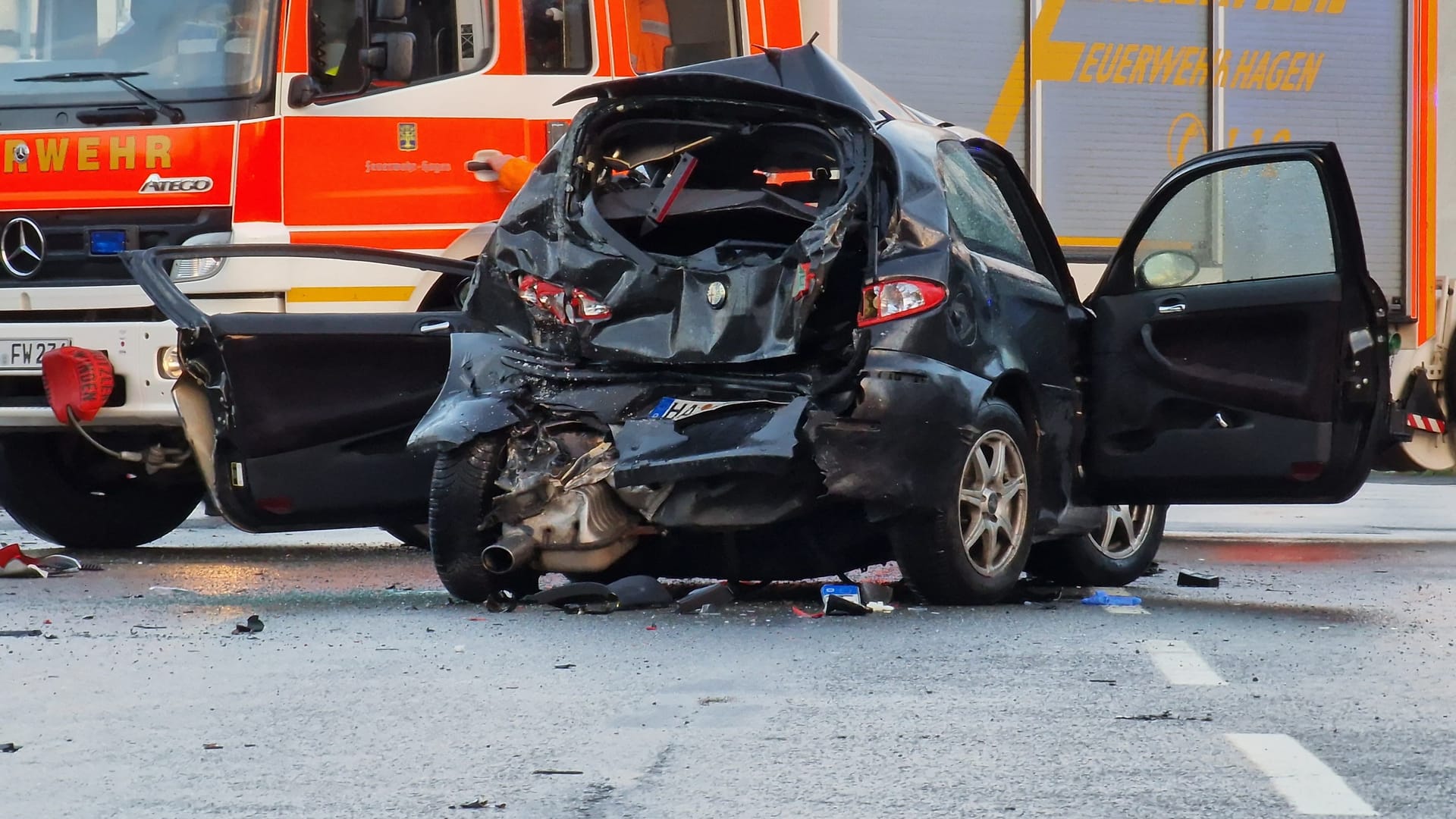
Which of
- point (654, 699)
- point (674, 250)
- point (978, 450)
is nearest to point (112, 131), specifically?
point (674, 250)

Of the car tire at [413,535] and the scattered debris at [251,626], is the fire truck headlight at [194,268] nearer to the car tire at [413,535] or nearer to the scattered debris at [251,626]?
the car tire at [413,535]

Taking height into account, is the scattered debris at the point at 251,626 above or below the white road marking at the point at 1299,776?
below

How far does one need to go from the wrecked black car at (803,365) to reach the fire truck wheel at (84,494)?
2235mm

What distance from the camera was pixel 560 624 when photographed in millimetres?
7102

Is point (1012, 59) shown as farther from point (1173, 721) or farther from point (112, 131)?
point (1173, 721)

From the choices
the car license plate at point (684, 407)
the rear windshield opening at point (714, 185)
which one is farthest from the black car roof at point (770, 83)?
the car license plate at point (684, 407)

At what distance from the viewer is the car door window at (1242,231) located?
26.0 ft

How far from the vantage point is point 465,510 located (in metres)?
7.39

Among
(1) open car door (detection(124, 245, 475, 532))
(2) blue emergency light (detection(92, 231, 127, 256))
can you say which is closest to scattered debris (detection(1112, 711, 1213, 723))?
(1) open car door (detection(124, 245, 475, 532))

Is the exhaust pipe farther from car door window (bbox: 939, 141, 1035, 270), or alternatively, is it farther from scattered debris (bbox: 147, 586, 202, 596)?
car door window (bbox: 939, 141, 1035, 270)

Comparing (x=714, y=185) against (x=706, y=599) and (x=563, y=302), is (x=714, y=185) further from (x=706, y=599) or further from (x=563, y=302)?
(x=706, y=599)

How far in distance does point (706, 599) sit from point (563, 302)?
1.10 m

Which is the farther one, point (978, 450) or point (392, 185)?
point (392, 185)

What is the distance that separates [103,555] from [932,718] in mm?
6187
